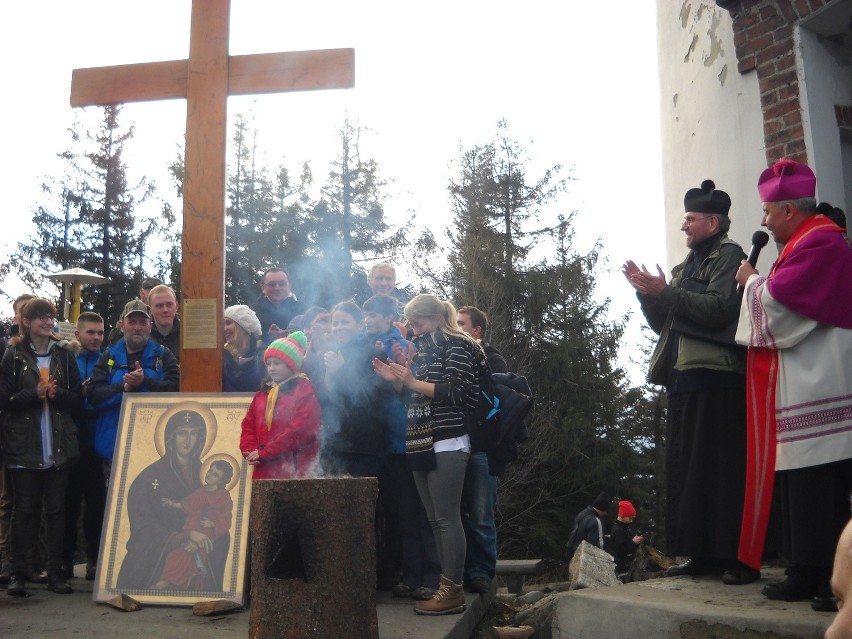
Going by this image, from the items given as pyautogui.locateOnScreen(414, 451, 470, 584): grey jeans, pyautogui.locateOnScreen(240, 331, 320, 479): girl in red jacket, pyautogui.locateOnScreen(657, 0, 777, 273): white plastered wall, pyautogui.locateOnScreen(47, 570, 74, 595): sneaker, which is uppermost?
pyautogui.locateOnScreen(657, 0, 777, 273): white plastered wall

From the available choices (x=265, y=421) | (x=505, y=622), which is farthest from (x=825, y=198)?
(x=265, y=421)

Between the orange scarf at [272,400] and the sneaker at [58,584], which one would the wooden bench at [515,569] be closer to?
the sneaker at [58,584]

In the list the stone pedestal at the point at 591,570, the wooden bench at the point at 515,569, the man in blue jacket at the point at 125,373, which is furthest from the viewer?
the wooden bench at the point at 515,569

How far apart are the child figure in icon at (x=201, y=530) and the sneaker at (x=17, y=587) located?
967mm

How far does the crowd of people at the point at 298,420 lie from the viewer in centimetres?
498

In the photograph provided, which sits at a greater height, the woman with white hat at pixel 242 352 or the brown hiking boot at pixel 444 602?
the woman with white hat at pixel 242 352

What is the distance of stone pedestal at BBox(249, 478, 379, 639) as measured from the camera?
396 centimetres

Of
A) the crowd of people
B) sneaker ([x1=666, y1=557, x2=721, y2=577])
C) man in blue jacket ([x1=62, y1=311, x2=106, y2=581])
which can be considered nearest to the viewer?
sneaker ([x1=666, y1=557, x2=721, y2=577])

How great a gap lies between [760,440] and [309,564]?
2.26m

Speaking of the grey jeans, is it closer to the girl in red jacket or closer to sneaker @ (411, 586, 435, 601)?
sneaker @ (411, 586, 435, 601)

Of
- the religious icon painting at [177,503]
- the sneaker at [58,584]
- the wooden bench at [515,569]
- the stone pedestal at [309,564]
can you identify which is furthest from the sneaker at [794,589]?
the wooden bench at [515,569]

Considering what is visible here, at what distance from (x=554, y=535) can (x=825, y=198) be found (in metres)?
18.0

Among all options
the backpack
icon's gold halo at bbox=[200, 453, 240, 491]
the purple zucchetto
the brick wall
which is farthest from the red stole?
icon's gold halo at bbox=[200, 453, 240, 491]

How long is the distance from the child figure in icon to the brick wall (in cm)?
424
